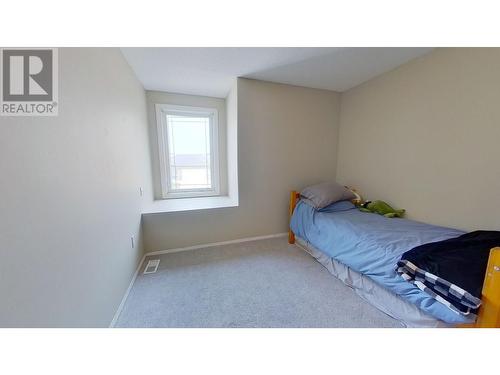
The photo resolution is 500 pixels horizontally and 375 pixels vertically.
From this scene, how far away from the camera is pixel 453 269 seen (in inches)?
37.0

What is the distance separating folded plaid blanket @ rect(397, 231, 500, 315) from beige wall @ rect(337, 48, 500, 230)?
15.2 inches

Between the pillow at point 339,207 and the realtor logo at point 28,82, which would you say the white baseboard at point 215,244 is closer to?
the pillow at point 339,207

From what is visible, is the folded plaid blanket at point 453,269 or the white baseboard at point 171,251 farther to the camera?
the white baseboard at point 171,251

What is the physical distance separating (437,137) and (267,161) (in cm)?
176

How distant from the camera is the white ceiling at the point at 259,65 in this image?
5.15 feet

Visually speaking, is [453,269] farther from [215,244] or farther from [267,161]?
[215,244]

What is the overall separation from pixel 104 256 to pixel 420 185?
2.91 meters

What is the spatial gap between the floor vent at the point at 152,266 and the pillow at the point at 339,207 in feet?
6.83

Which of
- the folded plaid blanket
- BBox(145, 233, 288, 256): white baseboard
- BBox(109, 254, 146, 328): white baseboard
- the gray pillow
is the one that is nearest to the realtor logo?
BBox(109, 254, 146, 328): white baseboard

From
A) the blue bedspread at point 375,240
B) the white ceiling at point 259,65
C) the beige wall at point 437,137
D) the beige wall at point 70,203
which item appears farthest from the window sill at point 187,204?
the beige wall at point 437,137

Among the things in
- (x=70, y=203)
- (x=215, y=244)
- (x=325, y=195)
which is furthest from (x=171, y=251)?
(x=325, y=195)

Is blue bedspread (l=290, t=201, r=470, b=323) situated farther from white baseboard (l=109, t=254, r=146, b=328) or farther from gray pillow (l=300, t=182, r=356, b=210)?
white baseboard (l=109, t=254, r=146, b=328)
